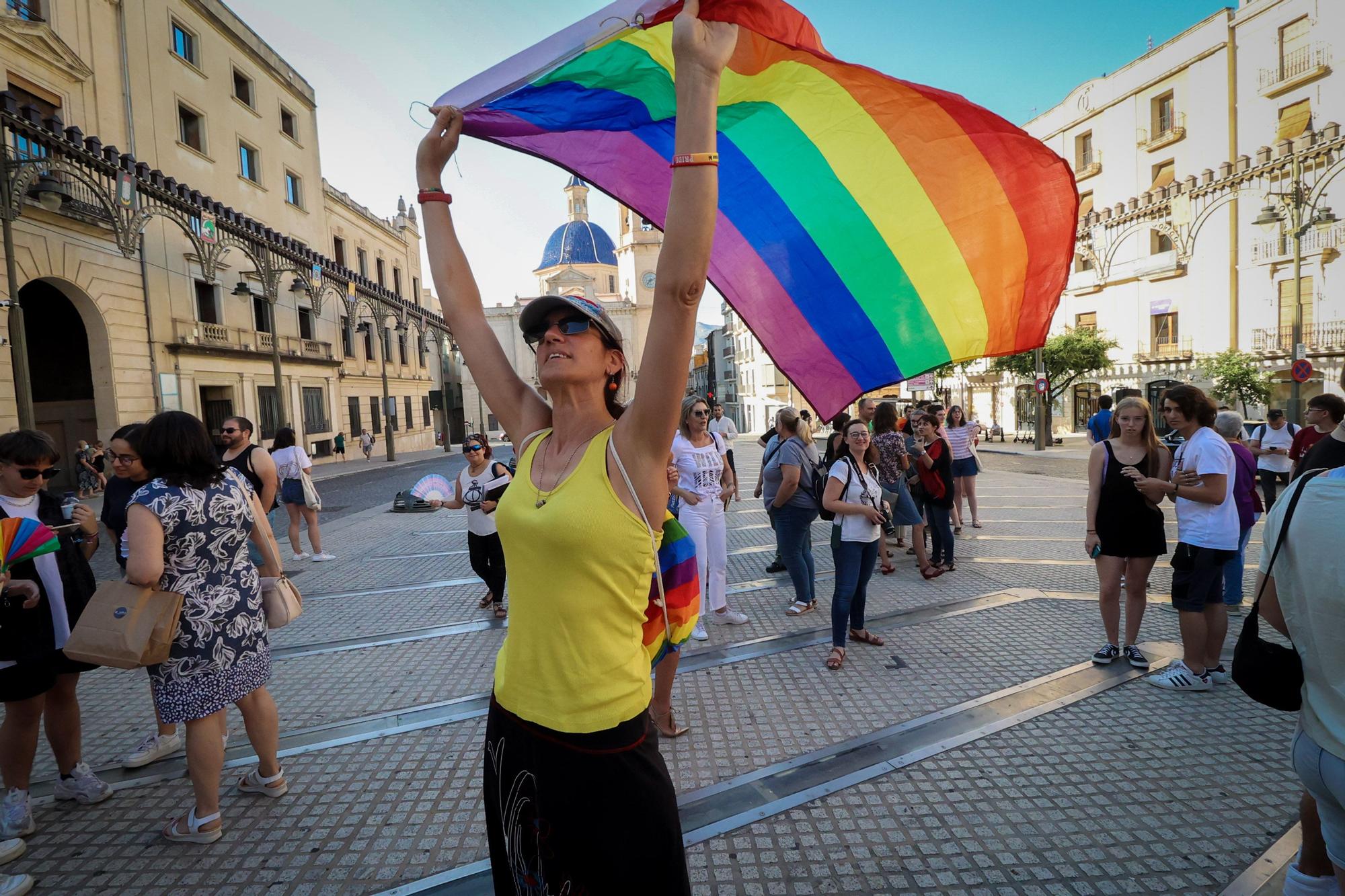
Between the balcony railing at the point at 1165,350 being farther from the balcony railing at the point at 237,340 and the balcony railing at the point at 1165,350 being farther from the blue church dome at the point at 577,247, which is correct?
the blue church dome at the point at 577,247

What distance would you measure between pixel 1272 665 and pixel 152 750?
5.26m

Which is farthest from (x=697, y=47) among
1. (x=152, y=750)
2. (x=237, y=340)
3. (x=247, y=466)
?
(x=237, y=340)

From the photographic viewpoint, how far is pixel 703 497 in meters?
5.52

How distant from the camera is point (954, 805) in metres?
3.15

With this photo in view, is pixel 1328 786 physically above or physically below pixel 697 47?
below

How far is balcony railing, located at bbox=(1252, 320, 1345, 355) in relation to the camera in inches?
896

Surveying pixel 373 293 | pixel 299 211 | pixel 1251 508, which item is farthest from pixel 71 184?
pixel 1251 508

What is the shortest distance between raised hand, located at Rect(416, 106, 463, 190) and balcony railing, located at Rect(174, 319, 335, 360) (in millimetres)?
24853

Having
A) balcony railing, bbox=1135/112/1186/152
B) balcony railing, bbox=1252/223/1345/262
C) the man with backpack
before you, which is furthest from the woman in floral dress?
balcony railing, bbox=1135/112/1186/152

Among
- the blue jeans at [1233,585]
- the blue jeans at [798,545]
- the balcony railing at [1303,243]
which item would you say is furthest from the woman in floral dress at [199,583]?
the balcony railing at [1303,243]

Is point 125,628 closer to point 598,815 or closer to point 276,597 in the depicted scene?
A: point 276,597

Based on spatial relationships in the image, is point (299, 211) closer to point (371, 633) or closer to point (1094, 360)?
point (371, 633)

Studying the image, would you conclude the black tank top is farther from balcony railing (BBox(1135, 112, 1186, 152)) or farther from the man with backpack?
balcony railing (BBox(1135, 112, 1186, 152))

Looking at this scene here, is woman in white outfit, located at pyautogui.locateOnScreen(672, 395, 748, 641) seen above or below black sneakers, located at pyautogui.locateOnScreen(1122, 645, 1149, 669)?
above
